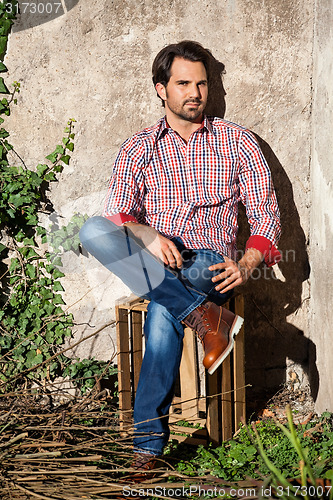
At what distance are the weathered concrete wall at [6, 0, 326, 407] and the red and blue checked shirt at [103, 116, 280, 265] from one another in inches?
13.2

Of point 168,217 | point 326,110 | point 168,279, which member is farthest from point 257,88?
point 168,279

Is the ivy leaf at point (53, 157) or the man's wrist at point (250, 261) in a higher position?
the ivy leaf at point (53, 157)

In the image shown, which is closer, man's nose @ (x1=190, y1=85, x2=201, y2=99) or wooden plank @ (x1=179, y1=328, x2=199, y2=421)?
man's nose @ (x1=190, y1=85, x2=201, y2=99)

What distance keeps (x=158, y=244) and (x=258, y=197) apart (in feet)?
2.34

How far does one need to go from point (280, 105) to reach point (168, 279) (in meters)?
1.51

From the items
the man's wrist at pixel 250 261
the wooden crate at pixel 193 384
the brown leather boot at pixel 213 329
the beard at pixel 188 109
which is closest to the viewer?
the brown leather boot at pixel 213 329

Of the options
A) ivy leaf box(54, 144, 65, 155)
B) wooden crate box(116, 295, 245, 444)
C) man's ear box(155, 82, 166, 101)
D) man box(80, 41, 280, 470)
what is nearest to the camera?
man box(80, 41, 280, 470)

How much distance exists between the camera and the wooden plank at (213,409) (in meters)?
3.17

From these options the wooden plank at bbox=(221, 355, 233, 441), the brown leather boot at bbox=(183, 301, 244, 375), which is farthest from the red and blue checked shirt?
the wooden plank at bbox=(221, 355, 233, 441)

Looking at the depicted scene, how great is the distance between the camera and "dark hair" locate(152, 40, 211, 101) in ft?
11.0

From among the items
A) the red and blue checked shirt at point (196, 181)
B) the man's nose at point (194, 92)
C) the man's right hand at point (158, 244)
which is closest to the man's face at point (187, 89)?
the man's nose at point (194, 92)

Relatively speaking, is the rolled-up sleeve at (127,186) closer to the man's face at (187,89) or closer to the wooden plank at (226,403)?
the man's face at (187,89)

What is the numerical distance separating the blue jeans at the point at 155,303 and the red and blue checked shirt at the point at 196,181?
0.37m

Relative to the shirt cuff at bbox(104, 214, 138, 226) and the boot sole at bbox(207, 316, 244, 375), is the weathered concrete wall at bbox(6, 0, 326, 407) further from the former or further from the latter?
the boot sole at bbox(207, 316, 244, 375)
